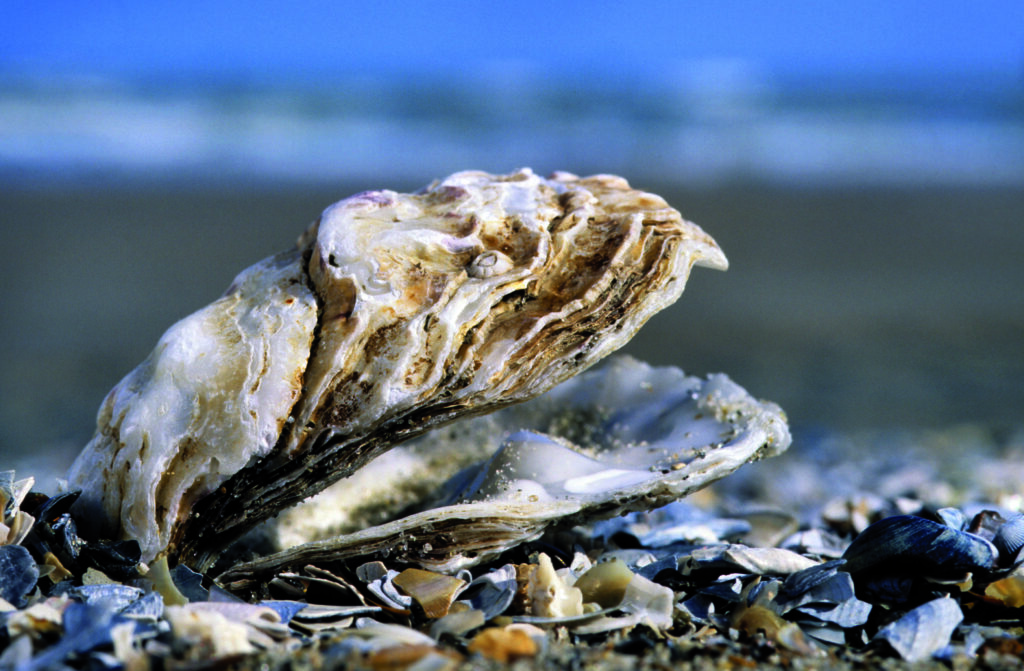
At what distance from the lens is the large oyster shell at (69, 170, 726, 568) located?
87.4 inches

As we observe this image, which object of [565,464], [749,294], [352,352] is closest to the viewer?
[352,352]

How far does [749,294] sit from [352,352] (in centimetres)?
826

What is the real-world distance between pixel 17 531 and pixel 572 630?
4.40 ft

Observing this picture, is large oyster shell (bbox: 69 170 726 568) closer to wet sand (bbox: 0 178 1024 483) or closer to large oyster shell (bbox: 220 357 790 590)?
large oyster shell (bbox: 220 357 790 590)

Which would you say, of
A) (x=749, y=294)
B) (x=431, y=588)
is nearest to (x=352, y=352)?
(x=431, y=588)

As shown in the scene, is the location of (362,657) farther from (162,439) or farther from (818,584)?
(818,584)

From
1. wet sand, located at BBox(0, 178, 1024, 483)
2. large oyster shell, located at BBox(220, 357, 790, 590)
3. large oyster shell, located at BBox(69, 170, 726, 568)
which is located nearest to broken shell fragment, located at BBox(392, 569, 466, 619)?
large oyster shell, located at BBox(220, 357, 790, 590)

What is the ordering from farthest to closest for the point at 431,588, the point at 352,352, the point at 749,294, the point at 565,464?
the point at 749,294 → the point at 565,464 → the point at 352,352 → the point at 431,588

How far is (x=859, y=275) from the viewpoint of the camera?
1035 cm

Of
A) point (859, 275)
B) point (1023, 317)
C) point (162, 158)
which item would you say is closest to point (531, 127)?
point (162, 158)

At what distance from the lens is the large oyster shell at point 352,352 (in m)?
2.22

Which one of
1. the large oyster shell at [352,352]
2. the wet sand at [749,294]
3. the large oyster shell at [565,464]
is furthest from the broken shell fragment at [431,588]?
the wet sand at [749,294]

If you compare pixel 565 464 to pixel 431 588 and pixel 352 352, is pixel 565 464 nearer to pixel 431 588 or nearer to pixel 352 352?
pixel 431 588

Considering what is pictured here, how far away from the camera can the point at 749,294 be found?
9.95 metres
